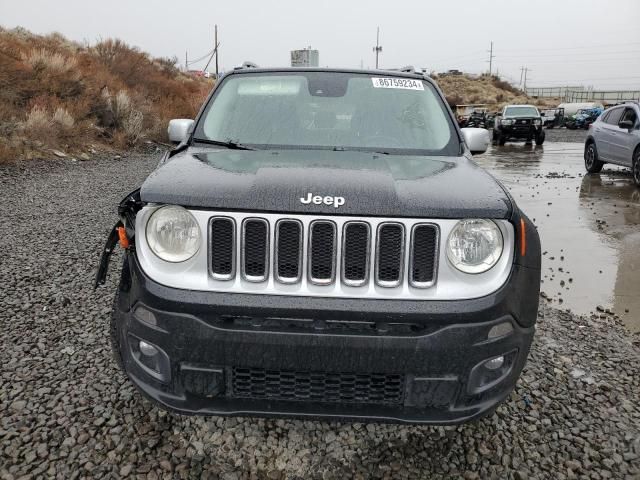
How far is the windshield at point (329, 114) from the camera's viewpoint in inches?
121

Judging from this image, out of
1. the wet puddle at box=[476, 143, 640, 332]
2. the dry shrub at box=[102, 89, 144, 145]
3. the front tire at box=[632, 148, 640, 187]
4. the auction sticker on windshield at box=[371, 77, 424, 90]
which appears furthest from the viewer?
the dry shrub at box=[102, 89, 144, 145]

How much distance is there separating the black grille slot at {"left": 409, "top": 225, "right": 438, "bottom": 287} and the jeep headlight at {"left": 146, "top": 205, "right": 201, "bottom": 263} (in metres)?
0.84

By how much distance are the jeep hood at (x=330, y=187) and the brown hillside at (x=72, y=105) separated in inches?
388

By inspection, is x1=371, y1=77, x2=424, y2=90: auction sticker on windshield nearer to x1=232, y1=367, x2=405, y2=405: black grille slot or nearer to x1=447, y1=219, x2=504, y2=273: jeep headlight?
x1=447, y1=219, x2=504, y2=273: jeep headlight

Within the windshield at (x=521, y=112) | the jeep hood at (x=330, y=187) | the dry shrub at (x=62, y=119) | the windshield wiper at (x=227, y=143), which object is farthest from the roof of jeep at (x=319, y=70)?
the windshield at (x=521, y=112)

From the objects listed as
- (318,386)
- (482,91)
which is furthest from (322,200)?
(482,91)

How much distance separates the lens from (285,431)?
2531 millimetres

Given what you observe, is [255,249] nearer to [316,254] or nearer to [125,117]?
[316,254]

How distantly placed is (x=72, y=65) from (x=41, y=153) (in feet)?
21.8

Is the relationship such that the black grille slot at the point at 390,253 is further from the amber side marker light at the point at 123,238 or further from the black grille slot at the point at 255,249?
the amber side marker light at the point at 123,238

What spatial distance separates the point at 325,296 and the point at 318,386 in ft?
1.18

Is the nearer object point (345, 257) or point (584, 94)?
point (345, 257)

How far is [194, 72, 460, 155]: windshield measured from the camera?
121 inches

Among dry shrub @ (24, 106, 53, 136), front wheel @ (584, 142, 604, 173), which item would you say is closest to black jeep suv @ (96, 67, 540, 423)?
dry shrub @ (24, 106, 53, 136)
